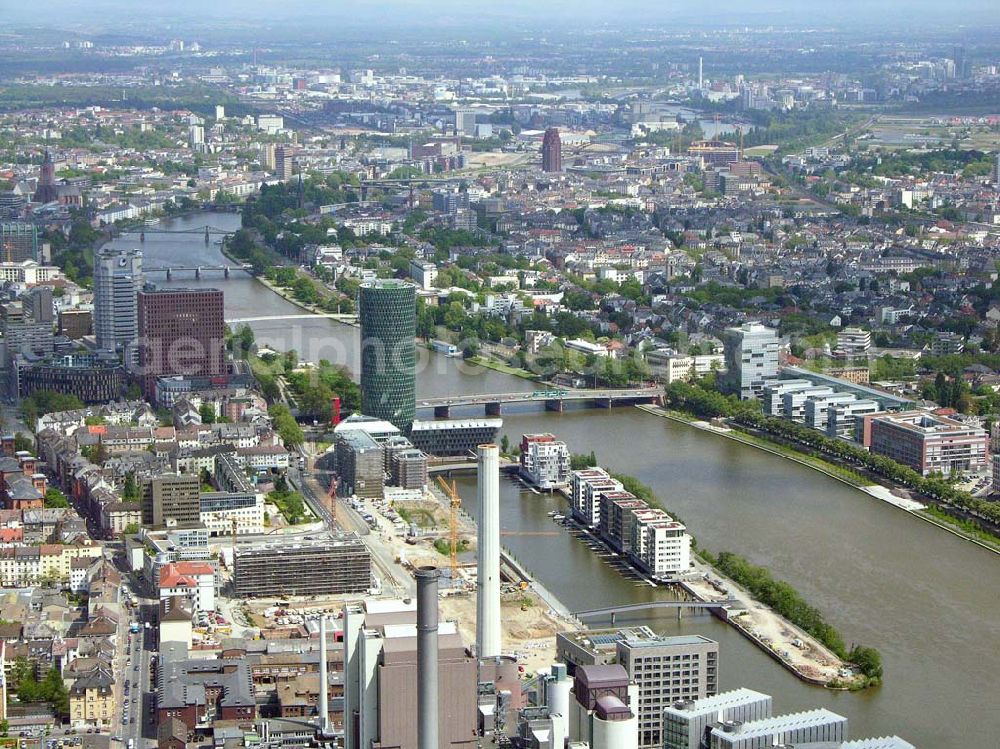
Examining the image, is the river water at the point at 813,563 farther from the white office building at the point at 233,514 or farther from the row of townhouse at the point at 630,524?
the white office building at the point at 233,514

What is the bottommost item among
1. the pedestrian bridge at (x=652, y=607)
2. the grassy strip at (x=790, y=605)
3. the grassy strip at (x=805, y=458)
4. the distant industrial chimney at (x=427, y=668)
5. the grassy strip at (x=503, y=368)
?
the grassy strip at (x=503, y=368)

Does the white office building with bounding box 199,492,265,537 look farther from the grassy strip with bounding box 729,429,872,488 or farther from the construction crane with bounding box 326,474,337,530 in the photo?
the grassy strip with bounding box 729,429,872,488

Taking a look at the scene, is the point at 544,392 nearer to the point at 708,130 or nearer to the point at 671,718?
the point at 671,718

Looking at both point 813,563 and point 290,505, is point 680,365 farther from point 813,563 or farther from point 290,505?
point 813,563

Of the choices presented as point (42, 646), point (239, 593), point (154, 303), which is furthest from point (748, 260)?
point (42, 646)

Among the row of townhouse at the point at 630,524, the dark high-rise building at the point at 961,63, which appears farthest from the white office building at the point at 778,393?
the dark high-rise building at the point at 961,63

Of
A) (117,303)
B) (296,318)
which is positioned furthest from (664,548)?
(296,318)
